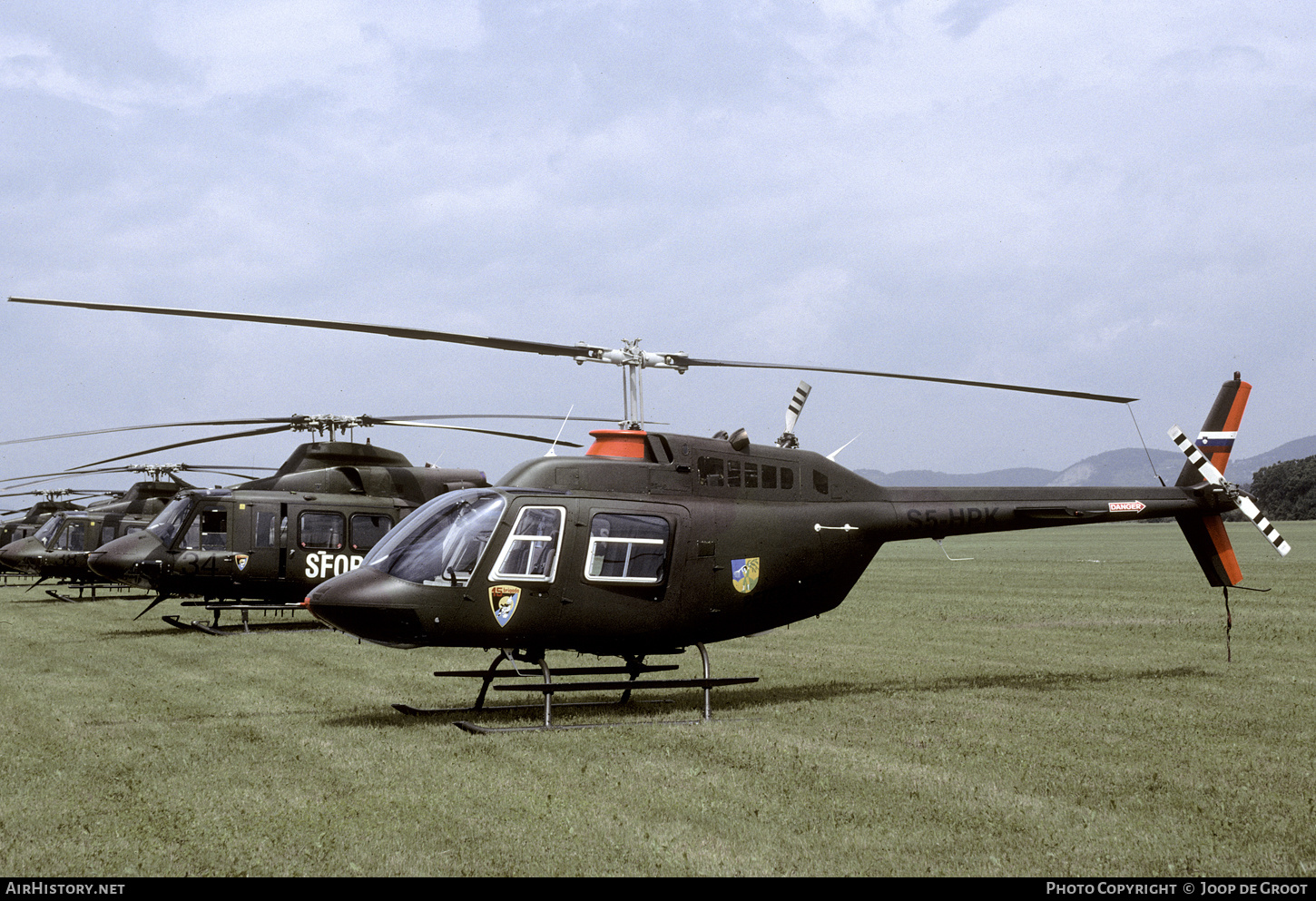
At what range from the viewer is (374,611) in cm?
1081

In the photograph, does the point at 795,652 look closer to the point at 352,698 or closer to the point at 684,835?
the point at 352,698

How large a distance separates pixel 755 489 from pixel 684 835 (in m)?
5.95

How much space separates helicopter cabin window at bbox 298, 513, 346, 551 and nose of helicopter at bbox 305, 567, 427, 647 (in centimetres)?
1124

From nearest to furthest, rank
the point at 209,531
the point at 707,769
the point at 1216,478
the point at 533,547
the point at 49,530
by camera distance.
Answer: the point at 707,769 < the point at 533,547 < the point at 1216,478 < the point at 209,531 < the point at 49,530

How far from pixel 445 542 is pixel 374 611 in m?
0.94

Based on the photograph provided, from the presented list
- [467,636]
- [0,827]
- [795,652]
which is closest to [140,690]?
[467,636]

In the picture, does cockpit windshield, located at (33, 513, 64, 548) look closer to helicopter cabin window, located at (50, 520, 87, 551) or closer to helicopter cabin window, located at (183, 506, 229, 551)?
helicopter cabin window, located at (50, 520, 87, 551)

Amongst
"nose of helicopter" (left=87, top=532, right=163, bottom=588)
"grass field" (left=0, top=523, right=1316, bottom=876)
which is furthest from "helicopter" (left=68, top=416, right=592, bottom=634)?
"grass field" (left=0, top=523, right=1316, bottom=876)

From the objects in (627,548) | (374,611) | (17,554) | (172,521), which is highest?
(172,521)

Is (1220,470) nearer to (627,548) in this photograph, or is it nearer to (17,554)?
(627,548)

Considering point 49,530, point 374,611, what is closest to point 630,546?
point 374,611

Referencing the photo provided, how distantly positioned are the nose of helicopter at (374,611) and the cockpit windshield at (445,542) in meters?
0.23

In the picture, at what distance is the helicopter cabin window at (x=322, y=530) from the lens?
2170 cm

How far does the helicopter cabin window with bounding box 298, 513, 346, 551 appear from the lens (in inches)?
854
